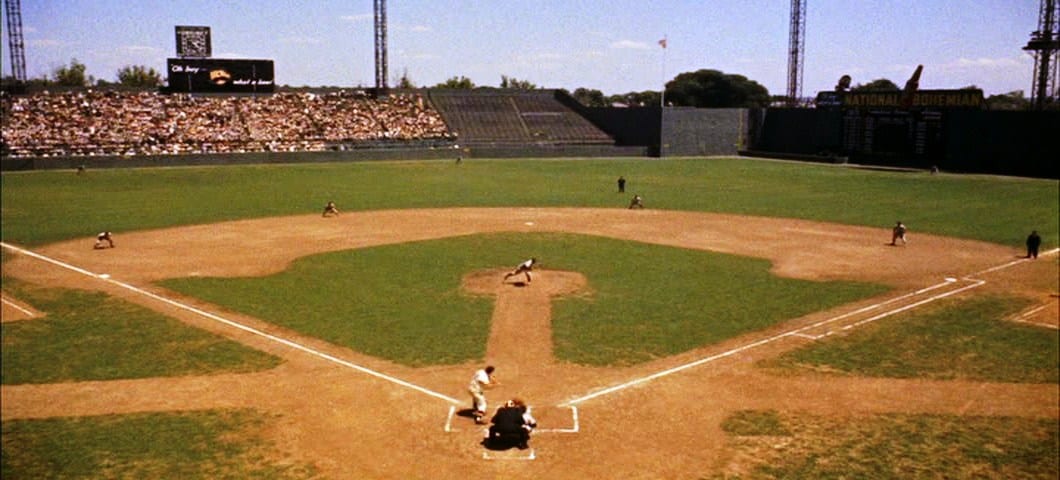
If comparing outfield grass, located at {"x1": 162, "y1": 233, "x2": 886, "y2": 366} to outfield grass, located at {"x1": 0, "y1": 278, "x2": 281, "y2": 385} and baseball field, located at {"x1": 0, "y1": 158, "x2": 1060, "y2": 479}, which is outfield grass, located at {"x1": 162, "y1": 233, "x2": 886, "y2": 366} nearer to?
baseball field, located at {"x1": 0, "y1": 158, "x2": 1060, "y2": 479}

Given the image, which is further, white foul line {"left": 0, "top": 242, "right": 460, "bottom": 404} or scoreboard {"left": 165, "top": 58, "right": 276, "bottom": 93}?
scoreboard {"left": 165, "top": 58, "right": 276, "bottom": 93}

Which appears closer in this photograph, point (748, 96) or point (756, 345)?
point (756, 345)

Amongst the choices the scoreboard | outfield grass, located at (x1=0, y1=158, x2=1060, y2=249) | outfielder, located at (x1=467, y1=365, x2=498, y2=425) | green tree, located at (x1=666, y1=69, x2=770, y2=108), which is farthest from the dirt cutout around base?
green tree, located at (x1=666, y1=69, x2=770, y2=108)

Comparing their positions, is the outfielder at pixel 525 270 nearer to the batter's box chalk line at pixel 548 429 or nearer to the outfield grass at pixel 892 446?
the batter's box chalk line at pixel 548 429

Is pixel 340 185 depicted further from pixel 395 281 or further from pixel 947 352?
pixel 947 352

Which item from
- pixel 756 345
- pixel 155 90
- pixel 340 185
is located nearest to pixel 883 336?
pixel 756 345

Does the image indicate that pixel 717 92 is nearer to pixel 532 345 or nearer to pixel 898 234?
pixel 898 234
